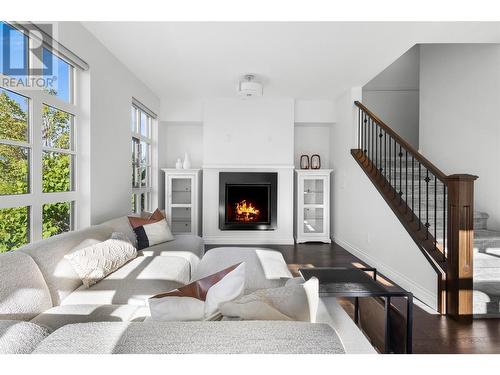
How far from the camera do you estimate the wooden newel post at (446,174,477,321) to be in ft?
7.72

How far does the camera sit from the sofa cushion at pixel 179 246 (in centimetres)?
288

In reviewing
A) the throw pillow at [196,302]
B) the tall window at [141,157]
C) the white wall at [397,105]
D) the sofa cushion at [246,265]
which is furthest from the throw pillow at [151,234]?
the white wall at [397,105]

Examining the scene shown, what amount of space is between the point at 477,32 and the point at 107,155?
4.07 metres

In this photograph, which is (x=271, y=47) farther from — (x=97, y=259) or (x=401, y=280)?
(x=401, y=280)

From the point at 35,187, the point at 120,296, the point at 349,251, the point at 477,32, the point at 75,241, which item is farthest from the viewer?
the point at 349,251

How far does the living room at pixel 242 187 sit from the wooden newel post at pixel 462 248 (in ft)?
0.04

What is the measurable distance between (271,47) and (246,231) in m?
3.23

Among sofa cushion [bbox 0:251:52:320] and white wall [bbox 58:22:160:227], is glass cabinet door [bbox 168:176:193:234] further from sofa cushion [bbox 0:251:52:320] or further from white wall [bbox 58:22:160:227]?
sofa cushion [bbox 0:251:52:320]

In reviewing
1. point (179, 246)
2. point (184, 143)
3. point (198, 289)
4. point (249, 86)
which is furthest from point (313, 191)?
point (198, 289)

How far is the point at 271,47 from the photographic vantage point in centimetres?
311

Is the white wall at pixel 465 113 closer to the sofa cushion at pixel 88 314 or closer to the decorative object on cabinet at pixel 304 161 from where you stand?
the decorative object on cabinet at pixel 304 161
